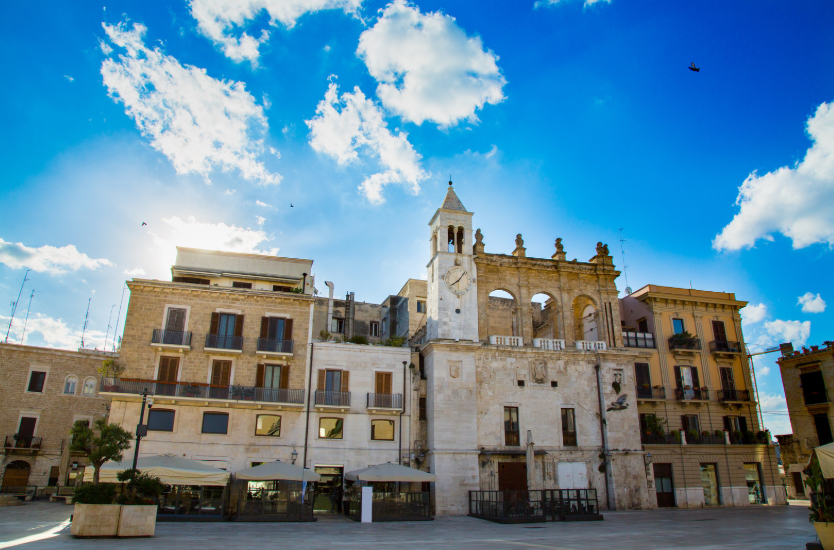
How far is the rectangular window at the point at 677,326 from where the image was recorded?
133ft

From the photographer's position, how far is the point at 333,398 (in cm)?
3212

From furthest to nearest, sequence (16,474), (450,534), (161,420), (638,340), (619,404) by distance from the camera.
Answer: (638,340) < (16,474) < (619,404) < (161,420) < (450,534)

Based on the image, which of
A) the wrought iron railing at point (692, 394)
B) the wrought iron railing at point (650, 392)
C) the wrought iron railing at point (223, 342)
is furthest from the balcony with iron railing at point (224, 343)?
the wrought iron railing at point (692, 394)

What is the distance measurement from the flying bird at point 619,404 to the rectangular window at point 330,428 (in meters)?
16.8

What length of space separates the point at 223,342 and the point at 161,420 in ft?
16.9

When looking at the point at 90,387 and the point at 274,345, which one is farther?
the point at 90,387

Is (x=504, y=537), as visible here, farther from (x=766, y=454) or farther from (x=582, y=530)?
(x=766, y=454)

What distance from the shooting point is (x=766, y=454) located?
38.6 m

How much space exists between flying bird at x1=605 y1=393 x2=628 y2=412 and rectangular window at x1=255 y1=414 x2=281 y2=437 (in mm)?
20212

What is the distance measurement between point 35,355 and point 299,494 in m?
25.4

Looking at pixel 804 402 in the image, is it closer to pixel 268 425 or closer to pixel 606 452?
pixel 606 452

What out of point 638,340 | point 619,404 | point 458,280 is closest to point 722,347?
point 638,340

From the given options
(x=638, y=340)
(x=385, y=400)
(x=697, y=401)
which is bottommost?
(x=385, y=400)

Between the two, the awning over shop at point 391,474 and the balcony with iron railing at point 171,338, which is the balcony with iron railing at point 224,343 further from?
the awning over shop at point 391,474
